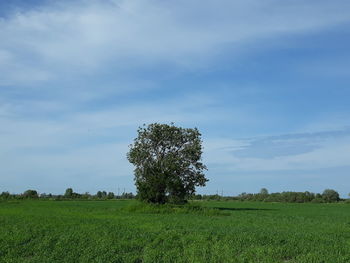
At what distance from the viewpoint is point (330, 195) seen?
149500 millimetres

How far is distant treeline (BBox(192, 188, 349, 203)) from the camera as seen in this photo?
5709 inches

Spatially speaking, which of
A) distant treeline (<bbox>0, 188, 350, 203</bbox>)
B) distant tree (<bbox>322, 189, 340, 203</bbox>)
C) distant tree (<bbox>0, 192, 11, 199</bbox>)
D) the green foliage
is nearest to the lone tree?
the green foliage

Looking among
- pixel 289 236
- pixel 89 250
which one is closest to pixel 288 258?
pixel 289 236

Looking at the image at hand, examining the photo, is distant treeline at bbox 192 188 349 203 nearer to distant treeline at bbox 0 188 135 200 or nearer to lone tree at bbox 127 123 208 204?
distant treeline at bbox 0 188 135 200

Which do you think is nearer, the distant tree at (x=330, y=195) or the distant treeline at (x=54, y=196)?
the distant treeline at (x=54, y=196)

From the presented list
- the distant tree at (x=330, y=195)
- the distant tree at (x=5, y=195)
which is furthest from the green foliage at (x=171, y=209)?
the distant tree at (x=330, y=195)

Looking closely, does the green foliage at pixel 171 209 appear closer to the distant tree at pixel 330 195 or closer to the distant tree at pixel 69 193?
the distant tree at pixel 69 193

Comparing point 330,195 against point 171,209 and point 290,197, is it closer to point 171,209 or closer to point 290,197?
point 290,197

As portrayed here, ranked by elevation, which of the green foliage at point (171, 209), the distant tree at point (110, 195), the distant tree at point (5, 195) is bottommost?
the green foliage at point (171, 209)

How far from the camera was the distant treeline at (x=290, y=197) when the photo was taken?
145 metres

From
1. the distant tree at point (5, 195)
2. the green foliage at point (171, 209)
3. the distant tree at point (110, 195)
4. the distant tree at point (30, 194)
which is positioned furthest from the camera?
the distant tree at point (110, 195)

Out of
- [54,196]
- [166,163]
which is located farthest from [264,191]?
[166,163]

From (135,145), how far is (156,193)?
708 cm

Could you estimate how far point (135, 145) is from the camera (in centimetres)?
5422
